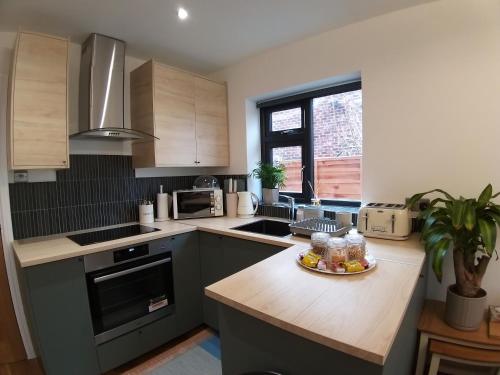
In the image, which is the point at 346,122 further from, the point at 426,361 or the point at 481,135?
the point at 426,361

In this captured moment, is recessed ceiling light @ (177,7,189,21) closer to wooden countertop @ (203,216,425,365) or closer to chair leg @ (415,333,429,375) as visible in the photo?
wooden countertop @ (203,216,425,365)

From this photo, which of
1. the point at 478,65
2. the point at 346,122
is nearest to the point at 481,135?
the point at 478,65

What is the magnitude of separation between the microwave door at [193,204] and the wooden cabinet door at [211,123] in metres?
0.32

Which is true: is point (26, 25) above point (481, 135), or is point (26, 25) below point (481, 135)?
above

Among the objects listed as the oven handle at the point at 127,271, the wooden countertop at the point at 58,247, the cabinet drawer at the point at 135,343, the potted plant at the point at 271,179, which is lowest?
the cabinet drawer at the point at 135,343

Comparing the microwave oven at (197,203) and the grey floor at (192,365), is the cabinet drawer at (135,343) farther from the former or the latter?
the microwave oven at (197,203)

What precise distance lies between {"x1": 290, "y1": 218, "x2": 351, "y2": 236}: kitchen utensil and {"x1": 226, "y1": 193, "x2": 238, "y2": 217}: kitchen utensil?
887 mm

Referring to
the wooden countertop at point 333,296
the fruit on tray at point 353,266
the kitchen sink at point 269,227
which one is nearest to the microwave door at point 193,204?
the kitchen sink at point 269,227

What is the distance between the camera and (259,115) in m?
2.83

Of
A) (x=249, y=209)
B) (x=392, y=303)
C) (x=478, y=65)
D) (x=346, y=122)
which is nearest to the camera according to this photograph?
(x=392, y=303)

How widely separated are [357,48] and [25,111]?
7.54 ft

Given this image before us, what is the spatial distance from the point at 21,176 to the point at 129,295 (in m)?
1.16

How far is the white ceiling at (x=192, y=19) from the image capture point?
1.67 metres

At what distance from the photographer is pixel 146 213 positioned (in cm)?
238
